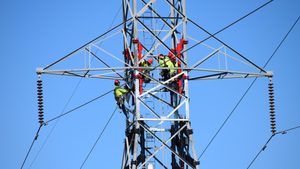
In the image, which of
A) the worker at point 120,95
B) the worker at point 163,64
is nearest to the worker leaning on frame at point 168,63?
the worker at point 163,64

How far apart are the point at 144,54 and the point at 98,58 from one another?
2.17m

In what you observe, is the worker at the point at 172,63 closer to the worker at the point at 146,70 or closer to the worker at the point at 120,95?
the worker at the point at 146,70

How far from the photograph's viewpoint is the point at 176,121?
189 feet

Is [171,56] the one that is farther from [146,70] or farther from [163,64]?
[146,70]

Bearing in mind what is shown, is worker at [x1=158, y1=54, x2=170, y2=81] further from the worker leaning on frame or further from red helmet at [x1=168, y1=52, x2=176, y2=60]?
red helmet at [x1=168, y1=52, x2=176, y2=60]

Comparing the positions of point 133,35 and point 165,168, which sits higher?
point 133,35

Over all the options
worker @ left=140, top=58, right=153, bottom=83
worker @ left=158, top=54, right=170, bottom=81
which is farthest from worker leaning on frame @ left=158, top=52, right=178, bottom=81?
worker @ left=140, top=58, right=153, bottom=83

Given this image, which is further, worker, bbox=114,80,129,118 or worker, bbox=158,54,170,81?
worker, bbox=114,80,129,118

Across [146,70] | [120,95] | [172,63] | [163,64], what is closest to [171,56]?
[172,63]

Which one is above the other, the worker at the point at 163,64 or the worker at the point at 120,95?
the worker at the point at 163,64

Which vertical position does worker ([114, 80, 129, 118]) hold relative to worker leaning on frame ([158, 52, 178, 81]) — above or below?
below

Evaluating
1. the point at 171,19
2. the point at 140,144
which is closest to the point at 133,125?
the point at 140,144

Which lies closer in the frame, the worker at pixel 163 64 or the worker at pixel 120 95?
the worker at pixel 163 64

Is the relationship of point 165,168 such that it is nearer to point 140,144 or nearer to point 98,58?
point 140,144
